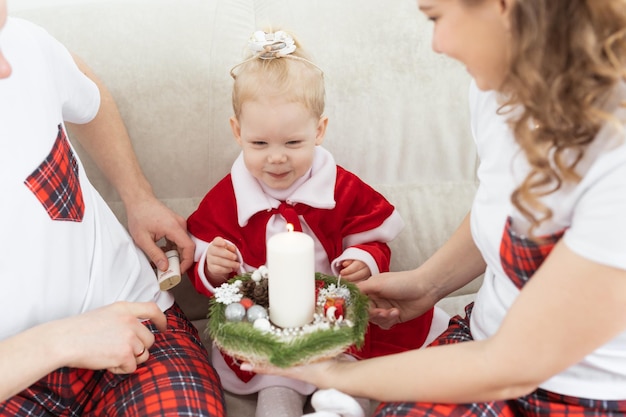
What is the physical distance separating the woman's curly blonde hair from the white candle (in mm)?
364

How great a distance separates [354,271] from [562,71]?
710 mm

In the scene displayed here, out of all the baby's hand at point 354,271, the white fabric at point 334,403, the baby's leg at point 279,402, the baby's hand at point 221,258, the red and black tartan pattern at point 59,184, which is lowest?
the baby's leg at point 279,402

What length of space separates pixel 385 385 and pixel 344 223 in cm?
55

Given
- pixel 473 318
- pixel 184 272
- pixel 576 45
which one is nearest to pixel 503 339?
pixel 473 318

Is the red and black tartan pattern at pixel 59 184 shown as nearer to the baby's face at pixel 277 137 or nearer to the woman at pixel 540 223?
the baby's face at pixel 277 137

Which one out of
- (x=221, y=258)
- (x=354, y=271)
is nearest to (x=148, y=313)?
(x=221, y=258)

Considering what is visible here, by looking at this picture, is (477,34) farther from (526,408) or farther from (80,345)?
(80,345)

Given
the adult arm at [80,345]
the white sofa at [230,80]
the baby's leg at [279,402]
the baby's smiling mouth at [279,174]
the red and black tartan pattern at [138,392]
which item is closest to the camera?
the adult arm at [80,345]

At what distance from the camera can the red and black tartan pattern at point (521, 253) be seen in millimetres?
1057

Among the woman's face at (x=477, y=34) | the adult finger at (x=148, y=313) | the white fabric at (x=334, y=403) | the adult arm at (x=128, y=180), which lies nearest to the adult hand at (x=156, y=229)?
the adult arm at (x=128, y=180)

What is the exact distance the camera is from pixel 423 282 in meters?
1.49

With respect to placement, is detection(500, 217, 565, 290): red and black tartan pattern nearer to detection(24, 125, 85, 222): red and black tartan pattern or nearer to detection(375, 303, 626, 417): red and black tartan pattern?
detection(375, 303, 626, 417): red and black tartan pattern

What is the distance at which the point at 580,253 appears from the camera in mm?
958

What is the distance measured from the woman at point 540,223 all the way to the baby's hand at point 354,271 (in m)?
Answer: 0.30
